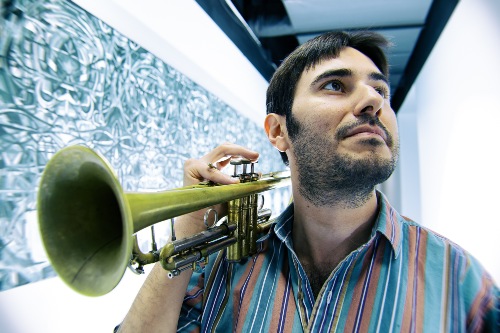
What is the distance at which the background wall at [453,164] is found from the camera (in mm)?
951

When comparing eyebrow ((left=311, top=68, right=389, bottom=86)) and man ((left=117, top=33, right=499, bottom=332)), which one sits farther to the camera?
eyebrow ((left=311, top=68, right=389, bottom=86))

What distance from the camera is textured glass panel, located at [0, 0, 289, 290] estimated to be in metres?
0.83

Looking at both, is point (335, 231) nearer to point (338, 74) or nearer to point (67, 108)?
point (338, 74)

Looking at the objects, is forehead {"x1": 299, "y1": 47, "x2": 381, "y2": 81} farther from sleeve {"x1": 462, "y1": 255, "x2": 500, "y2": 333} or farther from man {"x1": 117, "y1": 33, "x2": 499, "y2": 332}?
sleeve {"x1": 462, "y1": 255, "x2": 500, "y2": 333}

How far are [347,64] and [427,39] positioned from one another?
7.24 feet

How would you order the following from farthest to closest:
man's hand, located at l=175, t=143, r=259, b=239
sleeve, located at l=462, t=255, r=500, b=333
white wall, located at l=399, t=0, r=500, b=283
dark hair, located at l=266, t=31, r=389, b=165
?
1. white wall, located at l=399, t=0, r=500, b=283
2. dark hair, located at l=266, t=31, r=389, b=165
3. man's hand, located at l=175, t=143, r=259, b=239
4. sleeve, located at l=462, t=255, r=500, b=333

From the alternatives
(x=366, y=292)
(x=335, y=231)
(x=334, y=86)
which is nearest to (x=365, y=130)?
(x=334, y=86)

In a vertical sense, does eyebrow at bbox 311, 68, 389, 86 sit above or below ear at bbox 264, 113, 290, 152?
above

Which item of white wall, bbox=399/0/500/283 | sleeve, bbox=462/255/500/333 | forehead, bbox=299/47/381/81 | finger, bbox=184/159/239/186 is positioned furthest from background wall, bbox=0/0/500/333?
sleeve, bbox=462/255/500/333

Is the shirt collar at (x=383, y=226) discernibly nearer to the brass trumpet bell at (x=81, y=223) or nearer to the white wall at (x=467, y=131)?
the brass trumpet bell at (x=81, y=223)

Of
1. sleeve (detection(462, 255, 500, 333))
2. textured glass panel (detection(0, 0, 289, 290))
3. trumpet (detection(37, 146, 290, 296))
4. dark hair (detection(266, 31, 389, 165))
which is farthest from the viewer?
dark hair (detection(266, 31, 389, 165))

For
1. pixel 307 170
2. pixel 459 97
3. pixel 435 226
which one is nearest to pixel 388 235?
pixel 307 170

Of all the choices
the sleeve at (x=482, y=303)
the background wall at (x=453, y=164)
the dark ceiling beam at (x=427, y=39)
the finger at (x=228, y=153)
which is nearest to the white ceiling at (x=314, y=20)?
the dark ceiling beam at (x=427, y=39)

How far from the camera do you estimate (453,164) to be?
209cm
